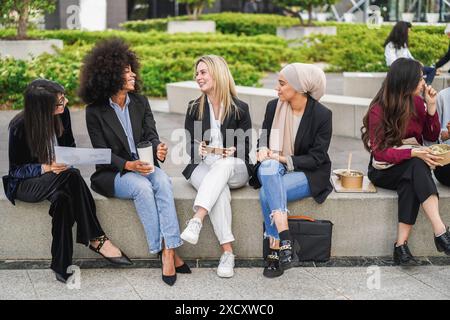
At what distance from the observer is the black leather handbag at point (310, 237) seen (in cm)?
471

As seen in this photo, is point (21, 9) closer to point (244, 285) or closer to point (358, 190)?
point (358, 190)

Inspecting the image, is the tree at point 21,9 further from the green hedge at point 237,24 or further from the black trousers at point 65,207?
the green hedge at point 237,24

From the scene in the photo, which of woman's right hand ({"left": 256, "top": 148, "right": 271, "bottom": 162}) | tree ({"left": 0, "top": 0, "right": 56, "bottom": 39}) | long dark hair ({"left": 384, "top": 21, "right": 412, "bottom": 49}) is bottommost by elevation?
woman's right hand ({"left": 256, "top": 148, "right": 271, "bottom": 162})

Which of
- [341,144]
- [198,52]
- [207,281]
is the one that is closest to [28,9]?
[198,52]

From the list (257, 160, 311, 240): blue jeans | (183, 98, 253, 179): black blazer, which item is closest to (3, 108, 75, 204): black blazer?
(183, 98, 253, 179): black blazer

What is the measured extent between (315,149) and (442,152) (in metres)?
0.87

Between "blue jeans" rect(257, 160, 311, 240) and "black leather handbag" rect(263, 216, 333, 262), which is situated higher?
"blue jeans" rect(257, 160, 311, 240)

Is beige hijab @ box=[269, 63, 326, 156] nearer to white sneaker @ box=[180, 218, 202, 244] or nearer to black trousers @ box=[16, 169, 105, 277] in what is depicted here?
white sneaker @ box=[180, 218, 202, 244]

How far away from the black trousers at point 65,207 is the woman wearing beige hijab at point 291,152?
1.20m

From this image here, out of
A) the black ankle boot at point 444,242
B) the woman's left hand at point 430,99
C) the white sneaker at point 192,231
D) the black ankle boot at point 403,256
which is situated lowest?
the black ankle boot at point 403,256

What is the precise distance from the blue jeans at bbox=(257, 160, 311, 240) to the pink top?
596mm

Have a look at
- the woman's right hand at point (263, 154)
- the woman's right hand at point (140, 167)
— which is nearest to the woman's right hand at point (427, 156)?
the woman's right hand at point (263, 154)

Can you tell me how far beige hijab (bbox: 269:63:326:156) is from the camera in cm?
480

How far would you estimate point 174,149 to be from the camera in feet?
26.5
